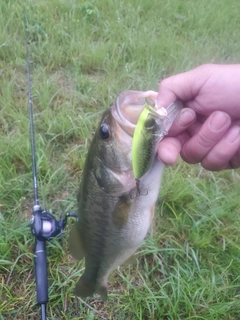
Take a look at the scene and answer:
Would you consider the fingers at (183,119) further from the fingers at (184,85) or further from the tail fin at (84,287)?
the tail fin at (84,287)

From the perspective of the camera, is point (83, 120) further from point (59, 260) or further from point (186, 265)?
point (186, 265)

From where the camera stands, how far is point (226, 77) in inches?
62.8

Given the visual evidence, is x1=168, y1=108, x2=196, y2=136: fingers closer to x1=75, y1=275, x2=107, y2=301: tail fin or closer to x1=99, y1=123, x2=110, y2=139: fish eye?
x1=99, y1=123, x2=110, y2=139: fish eye

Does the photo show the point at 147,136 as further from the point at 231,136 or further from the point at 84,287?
the point at 84,287

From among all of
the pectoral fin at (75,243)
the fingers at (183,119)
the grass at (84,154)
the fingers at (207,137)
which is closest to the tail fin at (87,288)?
the pectoral fin at (75,243)

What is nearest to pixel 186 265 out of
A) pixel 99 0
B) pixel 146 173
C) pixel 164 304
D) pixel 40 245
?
pixel 164 304

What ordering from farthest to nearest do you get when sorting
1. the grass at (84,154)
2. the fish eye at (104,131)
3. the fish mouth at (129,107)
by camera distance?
1. the grass at (84,154)
2. the fish eye at (104,131)
3. the fish mouth at (129,107)

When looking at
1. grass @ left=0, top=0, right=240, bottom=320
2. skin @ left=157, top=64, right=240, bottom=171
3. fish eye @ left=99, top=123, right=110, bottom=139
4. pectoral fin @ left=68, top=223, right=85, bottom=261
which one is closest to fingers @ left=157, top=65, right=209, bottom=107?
skin @ left=157, top=64, right=240, bottom=171

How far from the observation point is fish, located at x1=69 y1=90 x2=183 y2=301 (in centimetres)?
144

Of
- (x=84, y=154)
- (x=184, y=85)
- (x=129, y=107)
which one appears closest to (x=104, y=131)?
(x=129, y=107)

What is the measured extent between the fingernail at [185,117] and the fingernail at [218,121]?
75mm

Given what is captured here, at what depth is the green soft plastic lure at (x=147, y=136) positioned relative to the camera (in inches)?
48.9

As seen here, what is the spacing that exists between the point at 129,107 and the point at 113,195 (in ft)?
1.17

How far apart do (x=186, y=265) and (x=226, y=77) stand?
1.27 metres
